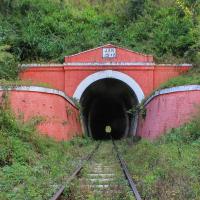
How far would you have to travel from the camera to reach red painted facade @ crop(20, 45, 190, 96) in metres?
24.7

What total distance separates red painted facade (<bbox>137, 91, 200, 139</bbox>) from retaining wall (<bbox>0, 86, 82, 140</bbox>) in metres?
3.56

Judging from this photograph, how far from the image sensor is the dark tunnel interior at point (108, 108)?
2783 centimetres

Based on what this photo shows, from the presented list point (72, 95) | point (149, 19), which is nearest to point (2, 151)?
point (72, 95)

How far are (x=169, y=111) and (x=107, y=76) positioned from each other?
666 centimetres

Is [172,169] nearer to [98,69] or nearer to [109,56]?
[98,69]

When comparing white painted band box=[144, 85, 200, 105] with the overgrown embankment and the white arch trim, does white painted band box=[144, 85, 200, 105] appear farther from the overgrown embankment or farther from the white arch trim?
the white arch trim

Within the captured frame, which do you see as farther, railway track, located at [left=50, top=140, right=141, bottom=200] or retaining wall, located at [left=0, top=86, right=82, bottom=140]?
retaining wall, located at [left=0, top=86, right=82, bottom=140]

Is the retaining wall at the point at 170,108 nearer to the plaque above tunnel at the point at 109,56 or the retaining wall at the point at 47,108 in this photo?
the plaque above tunnel at the point at 109,56

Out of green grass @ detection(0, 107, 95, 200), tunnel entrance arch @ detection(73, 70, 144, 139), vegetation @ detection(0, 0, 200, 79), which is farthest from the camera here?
vegetation @ detection(0, 0, 200, 79)

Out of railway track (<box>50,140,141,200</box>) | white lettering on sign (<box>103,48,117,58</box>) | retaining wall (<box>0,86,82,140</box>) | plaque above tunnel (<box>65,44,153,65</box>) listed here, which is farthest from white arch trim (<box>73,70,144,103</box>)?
railway track (<box>50,140,141,200</box>)

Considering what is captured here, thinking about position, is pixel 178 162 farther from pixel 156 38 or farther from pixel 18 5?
pixel 18 5

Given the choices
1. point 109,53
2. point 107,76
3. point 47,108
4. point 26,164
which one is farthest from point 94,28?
point 26,164

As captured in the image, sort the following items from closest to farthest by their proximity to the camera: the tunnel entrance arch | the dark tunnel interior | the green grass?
the green grass < the tunnel entrance arch < the dark tunnel interior

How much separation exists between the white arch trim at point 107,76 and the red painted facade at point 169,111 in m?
2.39
